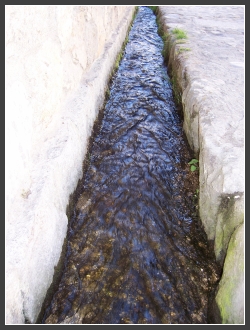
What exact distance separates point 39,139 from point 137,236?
1.30 meters

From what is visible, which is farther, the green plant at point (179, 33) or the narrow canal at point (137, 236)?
the green plant at point (179, 33)

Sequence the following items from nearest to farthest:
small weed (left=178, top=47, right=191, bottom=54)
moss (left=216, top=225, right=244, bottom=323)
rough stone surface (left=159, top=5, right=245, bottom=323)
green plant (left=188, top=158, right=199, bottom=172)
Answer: moss (left=216, top=225, right=244, bottom=323)
rough stone surface (left=159, top=5, right=245, bottom=323)
green plant (left=188, top=158, right=199, bottom=172)
small weed (left=178, top=47, right=191, bottom=54)

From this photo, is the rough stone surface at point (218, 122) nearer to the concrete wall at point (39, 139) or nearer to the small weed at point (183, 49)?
the small weed at point (183, 49)

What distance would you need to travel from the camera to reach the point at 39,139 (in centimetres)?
261

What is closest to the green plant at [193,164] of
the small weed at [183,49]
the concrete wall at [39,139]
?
the concrete wall at [39,139]

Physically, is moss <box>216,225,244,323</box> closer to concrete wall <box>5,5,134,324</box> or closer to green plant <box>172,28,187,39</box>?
concrete wall <box>5,5,134,324</box>

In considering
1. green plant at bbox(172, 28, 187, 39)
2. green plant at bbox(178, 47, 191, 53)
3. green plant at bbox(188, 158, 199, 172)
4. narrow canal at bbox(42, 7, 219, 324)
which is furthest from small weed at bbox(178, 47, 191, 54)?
green plant at bbox(188, 158, 199, 172)

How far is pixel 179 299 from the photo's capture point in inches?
99.0

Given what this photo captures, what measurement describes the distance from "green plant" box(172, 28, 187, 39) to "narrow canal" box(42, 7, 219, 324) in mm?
2174

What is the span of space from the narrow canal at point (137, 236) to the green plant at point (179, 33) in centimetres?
217

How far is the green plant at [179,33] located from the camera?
620 cm

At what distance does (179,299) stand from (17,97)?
197 cm

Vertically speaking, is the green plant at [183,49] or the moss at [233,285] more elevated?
the green plant at [183,49]

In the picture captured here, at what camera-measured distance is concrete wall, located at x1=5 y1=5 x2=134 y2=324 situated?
6.56 ft
